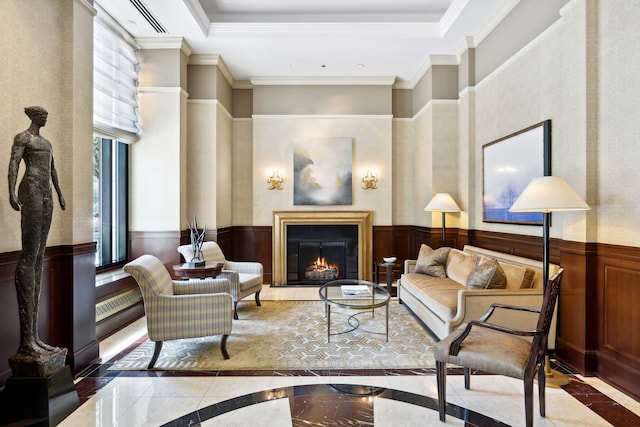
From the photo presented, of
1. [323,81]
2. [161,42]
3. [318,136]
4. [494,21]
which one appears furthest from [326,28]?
[161,42]

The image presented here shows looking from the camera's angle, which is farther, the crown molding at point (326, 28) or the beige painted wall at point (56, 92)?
the crown molding at point (326, 28)

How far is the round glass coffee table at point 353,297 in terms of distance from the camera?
3634 millimetres

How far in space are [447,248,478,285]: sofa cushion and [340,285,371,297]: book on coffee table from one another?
117 centimetres

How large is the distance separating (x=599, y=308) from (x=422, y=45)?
4207mm

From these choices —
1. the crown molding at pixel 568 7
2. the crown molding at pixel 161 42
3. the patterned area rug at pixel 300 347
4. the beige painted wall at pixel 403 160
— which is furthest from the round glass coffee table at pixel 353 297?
the crown molding at pixel 161 42

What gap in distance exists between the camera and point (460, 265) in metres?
4.43

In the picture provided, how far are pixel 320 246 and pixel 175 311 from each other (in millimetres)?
3764

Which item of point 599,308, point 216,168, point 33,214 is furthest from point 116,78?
point 599,308

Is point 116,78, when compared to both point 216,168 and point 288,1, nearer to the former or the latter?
point 216,168

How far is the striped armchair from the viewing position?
10.3 feet

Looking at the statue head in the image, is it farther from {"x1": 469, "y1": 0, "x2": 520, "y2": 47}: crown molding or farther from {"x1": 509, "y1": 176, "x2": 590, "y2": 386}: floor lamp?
{"x1": 469, "y1": 0, "x2": 520, "y2": 47}: crown molding

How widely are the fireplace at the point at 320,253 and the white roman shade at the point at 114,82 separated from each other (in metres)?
3.20

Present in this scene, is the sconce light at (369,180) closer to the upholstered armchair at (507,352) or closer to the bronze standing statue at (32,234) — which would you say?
the upholstered armchair at (507,352)

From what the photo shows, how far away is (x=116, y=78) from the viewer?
4.56 metres
